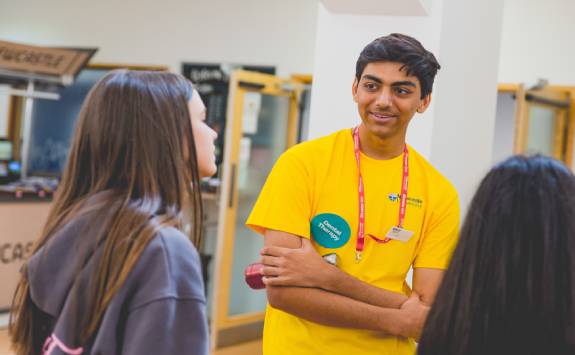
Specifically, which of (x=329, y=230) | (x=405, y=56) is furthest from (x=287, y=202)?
(x=405, y=56)

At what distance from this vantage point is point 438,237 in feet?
6.14

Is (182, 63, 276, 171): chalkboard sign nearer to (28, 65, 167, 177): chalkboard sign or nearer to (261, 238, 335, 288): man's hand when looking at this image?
(28, 65, 167, 177): chalkboard sign

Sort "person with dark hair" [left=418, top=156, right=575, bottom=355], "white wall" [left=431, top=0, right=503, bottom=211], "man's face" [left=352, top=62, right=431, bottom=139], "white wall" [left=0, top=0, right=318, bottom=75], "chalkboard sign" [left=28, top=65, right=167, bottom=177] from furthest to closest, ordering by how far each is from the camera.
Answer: "chalkboard sign" [left=28, top=65, right=167, bottom=177]
"white wall" [left=0, top=0, right=318, bottom=75]
"white wall" [left=431, top=0, right=503, bottom=211]
"man's face" [left=352, top=62, right=431, bottom=139]
"person with dark hair" [left=418, top=156, right=575, bottom=355]

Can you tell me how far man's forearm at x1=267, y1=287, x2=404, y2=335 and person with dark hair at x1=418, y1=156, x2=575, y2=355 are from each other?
57cm

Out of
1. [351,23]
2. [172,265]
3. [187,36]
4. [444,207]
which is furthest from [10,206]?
[172,265]

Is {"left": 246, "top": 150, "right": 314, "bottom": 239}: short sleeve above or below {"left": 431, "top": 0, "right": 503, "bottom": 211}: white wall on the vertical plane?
below

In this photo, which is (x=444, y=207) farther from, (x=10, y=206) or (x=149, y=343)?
(x=10, y=206)

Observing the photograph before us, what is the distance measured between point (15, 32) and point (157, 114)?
7004 mm

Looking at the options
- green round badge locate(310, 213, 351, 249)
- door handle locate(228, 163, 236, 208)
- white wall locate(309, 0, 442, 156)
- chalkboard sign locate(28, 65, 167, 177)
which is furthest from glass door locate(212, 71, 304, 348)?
green round badge locate(310, 213, 351, 249)

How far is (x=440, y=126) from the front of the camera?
2676 mm

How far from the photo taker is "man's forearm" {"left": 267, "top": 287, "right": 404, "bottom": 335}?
1737 millimetres

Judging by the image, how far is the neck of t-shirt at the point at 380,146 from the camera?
6.13ft

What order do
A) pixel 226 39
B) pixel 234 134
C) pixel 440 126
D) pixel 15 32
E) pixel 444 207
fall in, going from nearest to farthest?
pixel 444 207 < pixel 440 126 < pixel 234 134 < pixel 226 39 < pixel 15 32

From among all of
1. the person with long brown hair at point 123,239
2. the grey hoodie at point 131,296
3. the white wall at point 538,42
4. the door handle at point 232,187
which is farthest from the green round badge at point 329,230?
the white wall at point 538,42
